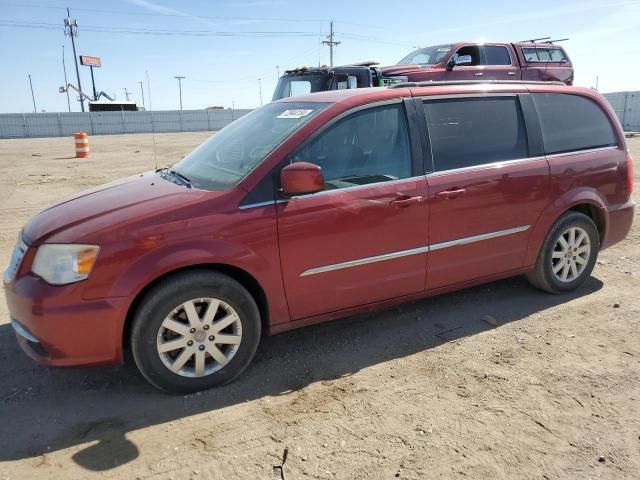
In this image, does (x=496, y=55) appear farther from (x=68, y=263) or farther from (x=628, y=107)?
(x=628, y=107)

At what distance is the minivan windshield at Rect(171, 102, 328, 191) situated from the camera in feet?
11.1

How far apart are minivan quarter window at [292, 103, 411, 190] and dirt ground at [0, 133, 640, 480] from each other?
1241mm

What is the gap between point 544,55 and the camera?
517 inches

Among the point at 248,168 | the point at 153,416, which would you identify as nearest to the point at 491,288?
the point at 248,168

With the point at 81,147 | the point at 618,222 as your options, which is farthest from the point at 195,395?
the point at 81,147

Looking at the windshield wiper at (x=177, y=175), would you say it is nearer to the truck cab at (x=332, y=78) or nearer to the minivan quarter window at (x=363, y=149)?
the minivan quarter window at (x=363, y=149)

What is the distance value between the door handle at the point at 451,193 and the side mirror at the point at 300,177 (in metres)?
1.04

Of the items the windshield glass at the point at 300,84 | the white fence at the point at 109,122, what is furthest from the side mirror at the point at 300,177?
the white fence at the point at 109,122

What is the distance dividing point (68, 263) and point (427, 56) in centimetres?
1088

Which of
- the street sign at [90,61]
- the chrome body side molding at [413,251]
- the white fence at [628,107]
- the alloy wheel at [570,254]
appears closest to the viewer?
the chrome body side molding at [413,251]

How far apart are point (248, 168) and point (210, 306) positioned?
3.05 ft

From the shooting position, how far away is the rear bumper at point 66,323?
281 centimetres

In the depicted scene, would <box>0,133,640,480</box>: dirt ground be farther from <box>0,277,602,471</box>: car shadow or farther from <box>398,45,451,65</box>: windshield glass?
<box>398,45,451,65</box>: windshield glass

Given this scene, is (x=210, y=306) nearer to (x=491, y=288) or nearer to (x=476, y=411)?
(x=476, y=411)
